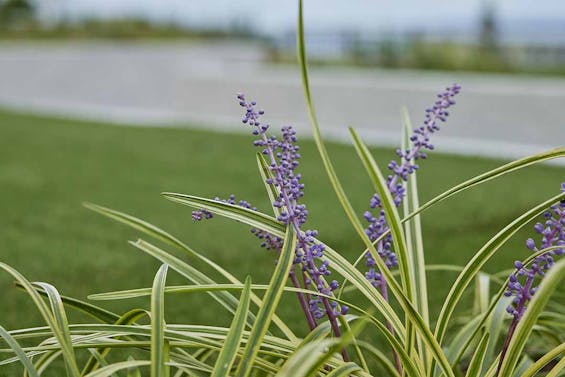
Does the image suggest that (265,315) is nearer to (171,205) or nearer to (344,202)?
(344,202)

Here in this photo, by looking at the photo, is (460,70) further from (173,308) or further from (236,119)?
(173,308)

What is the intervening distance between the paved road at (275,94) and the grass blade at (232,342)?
6.29 metres

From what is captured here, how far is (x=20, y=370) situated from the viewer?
263cm

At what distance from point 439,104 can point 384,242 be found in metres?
0.35

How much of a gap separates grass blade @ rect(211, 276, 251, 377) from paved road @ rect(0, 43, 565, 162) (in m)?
6.29

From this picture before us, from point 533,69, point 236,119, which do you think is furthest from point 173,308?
point 533,69

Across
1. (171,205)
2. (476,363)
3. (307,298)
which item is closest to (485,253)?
(476,363)

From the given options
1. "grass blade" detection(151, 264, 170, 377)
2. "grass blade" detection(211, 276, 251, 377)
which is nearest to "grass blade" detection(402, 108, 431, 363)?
"grass blade" detection(211, 276, 251, 377)

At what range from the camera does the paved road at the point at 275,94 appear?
26.9ft

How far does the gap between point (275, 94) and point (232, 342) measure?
8457 millimetres

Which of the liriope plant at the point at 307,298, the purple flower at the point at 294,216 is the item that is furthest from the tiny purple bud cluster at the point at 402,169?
the purple flower at the point at 294,216

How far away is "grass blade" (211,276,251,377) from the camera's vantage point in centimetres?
148

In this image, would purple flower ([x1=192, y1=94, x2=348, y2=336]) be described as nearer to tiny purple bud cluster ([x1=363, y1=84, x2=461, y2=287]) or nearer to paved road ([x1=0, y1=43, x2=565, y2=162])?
tiny purple bud cluster ([x1=363, y1=84, x2=461, y2=287])

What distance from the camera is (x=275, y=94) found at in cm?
987
